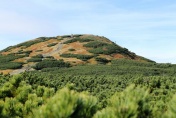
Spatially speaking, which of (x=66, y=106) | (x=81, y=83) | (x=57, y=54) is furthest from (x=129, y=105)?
(x=57, y=54)

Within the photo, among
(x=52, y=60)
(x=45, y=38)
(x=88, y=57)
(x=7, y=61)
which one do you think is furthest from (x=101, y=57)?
(x=45, y=38)

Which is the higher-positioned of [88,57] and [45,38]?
[45,38]

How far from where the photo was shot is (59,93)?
4.14m

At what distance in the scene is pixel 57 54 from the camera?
9694 centimetres

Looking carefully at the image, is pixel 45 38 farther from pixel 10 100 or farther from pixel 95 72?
pixel 10 100

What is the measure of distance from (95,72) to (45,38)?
54098 millimetres

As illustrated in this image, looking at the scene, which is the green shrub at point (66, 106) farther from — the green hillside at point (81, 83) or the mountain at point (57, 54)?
the mountain at point (57, 54)

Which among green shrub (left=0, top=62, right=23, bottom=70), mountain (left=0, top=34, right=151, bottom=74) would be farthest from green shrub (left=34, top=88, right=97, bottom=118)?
green shrub (left=0, top=62, right=23, bottom=70)

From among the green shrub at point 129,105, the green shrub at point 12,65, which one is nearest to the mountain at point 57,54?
the green shrub at point 12,65

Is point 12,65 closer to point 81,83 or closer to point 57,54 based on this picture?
point 57,54

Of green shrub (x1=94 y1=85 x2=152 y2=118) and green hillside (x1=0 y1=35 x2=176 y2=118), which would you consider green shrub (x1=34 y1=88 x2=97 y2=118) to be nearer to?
green hillside (x1=0 y1=35 x2=176 y2=118)

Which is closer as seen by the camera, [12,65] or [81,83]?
[81,83]

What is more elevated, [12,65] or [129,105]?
[129,105]

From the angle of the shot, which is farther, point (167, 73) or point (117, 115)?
point (167, 73)
